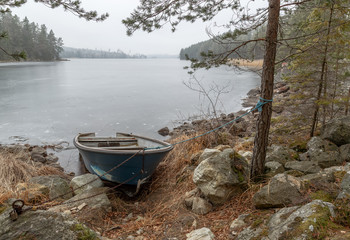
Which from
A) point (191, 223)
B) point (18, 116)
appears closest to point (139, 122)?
point (18, 116)

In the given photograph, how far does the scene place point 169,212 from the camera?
4.68 metres

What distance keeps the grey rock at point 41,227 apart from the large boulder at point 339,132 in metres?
5.14

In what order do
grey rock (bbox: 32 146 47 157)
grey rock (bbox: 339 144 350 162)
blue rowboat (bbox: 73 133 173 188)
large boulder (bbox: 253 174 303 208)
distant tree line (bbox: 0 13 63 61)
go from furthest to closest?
distant tree line (bbox: 0 13 63 61), grey rock (bbox: 32 146 47 157), blue rowboat (bbox: 73 133 173 188), grey rock (bbox: 339 144 350 162), large boulder (bbox: 253 174 303 208)

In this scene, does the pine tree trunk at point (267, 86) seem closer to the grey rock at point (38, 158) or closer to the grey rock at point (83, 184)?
the grey rock at point (83, 184)

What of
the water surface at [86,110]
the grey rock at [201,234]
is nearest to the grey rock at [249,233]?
the grey rock at [201,234]

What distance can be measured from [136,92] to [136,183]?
72.5ft

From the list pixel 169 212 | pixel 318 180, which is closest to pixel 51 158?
pixel 169 212

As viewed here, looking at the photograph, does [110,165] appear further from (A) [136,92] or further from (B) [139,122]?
(A) [136,92]

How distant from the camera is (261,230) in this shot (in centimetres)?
293

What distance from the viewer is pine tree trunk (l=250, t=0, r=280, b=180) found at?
391 cm

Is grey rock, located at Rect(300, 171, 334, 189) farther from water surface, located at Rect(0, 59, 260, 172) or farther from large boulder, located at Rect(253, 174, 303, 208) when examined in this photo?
water surface, located at Rect(0, 59, 260, 172)

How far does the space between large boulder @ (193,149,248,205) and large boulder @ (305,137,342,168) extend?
143 cm

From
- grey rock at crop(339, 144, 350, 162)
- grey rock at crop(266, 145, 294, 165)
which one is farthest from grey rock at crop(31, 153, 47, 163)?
grey rock at crop(339, 144, 350, 162)

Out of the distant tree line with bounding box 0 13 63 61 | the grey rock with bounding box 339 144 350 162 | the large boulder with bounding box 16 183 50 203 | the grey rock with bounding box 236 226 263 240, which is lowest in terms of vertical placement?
the large boulder with bounding box 16 183 50 203
